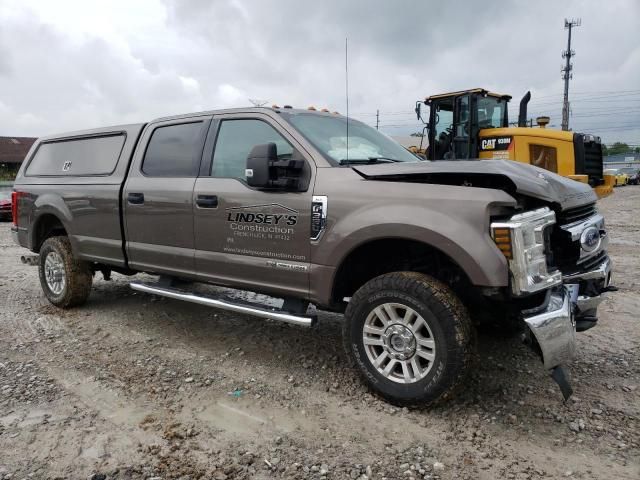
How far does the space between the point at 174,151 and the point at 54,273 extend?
235 centimetres

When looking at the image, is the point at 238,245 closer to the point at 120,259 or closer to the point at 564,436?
the point at 120,259

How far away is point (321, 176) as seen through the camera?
A: 3.58m

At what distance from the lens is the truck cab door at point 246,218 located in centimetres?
367

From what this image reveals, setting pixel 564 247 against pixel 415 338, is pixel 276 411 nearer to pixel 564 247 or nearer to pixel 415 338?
pixel 415 338

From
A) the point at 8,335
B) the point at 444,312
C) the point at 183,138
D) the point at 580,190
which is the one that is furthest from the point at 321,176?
the point at 8,335

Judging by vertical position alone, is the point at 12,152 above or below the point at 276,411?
above

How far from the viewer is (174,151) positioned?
179 inches

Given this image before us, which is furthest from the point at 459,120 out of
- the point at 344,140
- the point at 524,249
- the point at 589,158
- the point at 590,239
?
the point at 524,249

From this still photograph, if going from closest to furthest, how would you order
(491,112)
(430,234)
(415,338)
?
(430,234) → (415,338) → (491,112)

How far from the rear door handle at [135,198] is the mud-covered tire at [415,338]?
2.31 meters

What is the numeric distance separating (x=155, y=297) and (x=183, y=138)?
242cm

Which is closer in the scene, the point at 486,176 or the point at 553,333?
the point at 553,333

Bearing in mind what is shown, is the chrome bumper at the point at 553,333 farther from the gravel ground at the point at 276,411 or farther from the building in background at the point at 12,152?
the building in background at the point at 12,152

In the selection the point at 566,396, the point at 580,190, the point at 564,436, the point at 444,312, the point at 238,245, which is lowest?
the point at 564,436
